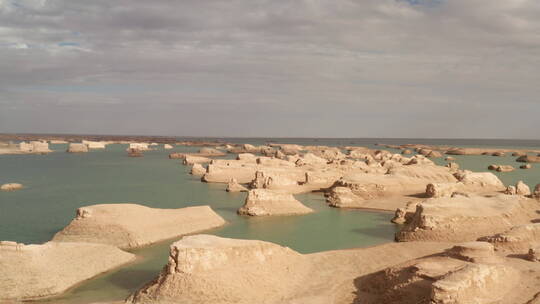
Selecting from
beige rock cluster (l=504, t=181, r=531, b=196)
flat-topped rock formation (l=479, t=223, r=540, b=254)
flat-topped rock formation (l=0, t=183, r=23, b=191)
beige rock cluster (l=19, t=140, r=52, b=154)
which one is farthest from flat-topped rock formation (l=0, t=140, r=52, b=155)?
flat-topped rock formation (l=479, t=223, r=540, b=254)

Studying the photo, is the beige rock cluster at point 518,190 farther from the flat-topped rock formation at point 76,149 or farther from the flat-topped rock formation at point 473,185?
the flat-topped rock formation at point 76,149

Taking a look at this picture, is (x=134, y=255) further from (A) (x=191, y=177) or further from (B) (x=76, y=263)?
(A) (x=191, y=177)

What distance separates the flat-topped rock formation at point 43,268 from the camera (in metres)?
14.2

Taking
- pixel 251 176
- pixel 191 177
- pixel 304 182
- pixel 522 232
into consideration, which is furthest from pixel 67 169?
pixel 522 232

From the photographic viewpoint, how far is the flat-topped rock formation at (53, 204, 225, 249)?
19.9 meters

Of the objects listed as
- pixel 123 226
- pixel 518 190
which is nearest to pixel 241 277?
pixel 123 226

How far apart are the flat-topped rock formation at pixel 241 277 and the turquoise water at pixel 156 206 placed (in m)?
2.88

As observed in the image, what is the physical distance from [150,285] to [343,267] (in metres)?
6.90

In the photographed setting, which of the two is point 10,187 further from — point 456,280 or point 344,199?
point 456,280

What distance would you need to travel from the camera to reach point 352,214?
29.1 metres

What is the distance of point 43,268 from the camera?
1489 centimetres

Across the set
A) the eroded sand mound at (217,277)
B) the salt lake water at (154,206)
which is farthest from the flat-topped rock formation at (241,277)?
the salt lake water at (154,206)

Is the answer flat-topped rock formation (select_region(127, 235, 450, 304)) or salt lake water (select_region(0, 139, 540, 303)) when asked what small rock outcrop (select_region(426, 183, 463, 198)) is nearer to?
salt lake water (select_region(0, 139, 540, 303))

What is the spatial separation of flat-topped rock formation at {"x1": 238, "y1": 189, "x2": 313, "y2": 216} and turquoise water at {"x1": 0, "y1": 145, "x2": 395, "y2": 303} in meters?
0.73
